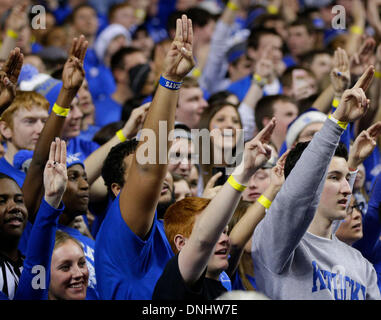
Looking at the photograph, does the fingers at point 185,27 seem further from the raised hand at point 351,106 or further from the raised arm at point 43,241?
the raised arm at point 43,241

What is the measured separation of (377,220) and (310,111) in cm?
124

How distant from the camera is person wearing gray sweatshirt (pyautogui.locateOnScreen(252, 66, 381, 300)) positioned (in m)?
2.60

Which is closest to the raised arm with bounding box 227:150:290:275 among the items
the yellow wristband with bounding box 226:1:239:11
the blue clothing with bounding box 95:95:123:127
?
the blue clothing with bounding box 95:95:123:127

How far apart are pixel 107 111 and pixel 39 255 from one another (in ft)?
12.1

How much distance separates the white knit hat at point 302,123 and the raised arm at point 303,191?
1755 mm

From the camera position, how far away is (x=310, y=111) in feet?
15.6

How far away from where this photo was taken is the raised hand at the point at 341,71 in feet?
13.9

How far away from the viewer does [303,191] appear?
261cm

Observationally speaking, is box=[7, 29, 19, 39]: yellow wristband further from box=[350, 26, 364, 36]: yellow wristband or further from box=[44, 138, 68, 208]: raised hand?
box=[350, 26, 364, 36]: yellow wristband

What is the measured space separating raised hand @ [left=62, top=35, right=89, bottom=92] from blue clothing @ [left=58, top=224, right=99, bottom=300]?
74 centimetres

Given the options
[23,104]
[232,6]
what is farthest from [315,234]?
[232,6]

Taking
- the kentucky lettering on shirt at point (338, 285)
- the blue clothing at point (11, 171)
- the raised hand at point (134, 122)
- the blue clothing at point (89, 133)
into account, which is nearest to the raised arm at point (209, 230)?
the kentucky lettering on shirt at point (338, 285)

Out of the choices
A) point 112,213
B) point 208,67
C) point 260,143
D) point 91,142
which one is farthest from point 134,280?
point 208,67
